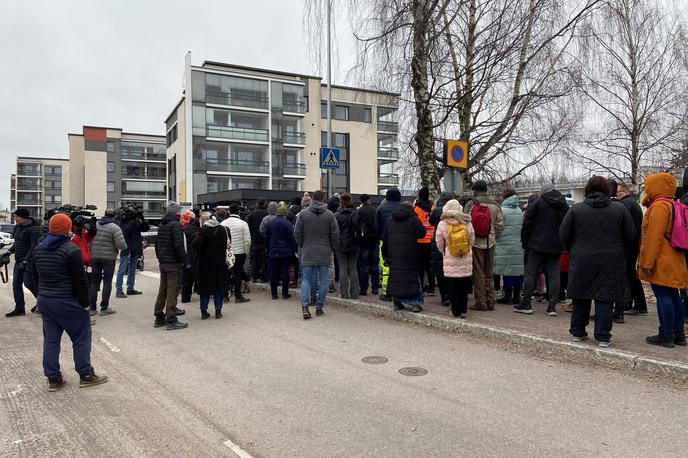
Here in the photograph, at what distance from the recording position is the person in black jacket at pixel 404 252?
706cm

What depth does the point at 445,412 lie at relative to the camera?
3.83 m

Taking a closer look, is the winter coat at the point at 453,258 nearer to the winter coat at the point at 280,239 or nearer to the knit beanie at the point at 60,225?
the winter coat at the point at 280,239

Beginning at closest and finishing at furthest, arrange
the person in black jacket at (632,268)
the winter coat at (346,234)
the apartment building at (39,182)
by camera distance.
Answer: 1. the person in black jacket at (632,268)
2. the winter coat at (346,234)
3. the apartment building at (39,182)

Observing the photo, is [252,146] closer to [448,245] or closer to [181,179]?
[181,179]

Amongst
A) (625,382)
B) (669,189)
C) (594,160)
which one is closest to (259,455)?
(625,382)

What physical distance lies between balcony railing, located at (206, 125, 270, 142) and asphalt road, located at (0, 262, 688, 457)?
4150 centimetres

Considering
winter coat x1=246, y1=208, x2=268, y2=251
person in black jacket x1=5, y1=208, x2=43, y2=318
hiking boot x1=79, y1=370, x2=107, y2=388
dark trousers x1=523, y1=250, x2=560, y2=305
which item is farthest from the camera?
winter coat x1=246, y1=208, x2=268, y2=251

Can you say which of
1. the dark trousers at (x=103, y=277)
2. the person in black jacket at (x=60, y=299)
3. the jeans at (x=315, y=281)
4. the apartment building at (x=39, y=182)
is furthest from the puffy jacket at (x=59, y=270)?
the apartment building at (x=39, y=182)

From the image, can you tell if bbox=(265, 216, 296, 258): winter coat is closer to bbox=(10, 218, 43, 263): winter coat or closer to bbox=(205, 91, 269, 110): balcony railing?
bbox=(10, 218, 43, 263): winter coat

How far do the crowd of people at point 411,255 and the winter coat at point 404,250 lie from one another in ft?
0.06

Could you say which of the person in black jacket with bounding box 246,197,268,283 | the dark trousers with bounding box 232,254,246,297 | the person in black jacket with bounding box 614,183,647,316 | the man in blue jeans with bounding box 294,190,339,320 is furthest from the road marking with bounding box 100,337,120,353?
the person in black jacket with bounding box 614,183,647,316

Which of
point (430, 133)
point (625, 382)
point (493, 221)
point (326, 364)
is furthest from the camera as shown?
point (430, 133)

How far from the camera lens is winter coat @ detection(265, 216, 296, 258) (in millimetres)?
8898

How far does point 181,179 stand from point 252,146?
8197mm
